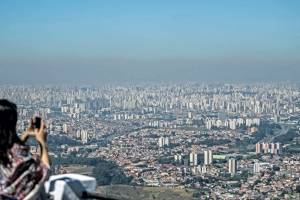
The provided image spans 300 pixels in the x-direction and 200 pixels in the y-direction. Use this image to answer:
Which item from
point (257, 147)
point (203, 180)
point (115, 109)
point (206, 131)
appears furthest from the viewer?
point (115, 109)

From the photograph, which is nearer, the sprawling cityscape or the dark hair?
the dark hair

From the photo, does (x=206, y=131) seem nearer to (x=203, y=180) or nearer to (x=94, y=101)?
(x=94, y=101)

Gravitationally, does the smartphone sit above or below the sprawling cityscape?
above

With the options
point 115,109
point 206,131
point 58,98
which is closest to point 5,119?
point 206,131

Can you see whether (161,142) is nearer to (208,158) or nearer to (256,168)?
(208,158)

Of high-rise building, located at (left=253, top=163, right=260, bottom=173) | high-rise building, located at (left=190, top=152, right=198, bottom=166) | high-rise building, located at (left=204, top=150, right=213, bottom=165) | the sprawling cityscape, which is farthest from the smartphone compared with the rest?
high-rise building, located at (left=204, top=150, right=213, bottom=165)

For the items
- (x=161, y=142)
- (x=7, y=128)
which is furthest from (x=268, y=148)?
(x=7, y=128)

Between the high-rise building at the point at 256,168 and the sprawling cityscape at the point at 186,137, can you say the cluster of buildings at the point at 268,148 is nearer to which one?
the sprawling cityscape at the point at 186,137

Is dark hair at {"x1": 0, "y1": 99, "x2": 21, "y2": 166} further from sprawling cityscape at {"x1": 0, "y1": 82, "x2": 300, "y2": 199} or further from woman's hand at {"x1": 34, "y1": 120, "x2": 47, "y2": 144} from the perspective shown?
sprawling cityscape at {"x1": 0, "y1": 82, "x2": 300, "y2": 199}
